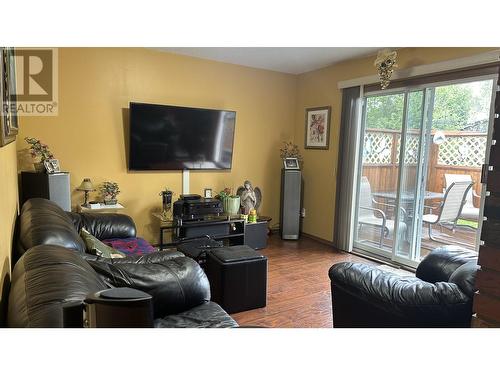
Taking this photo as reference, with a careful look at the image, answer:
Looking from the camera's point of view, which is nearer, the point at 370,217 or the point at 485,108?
the point at 485,108

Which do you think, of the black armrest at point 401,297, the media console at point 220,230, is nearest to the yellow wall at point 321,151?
the media console at point 220,230

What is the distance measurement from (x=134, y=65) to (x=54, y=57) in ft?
2.80

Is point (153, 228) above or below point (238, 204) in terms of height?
below

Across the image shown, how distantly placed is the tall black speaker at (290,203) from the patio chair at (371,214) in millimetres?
908

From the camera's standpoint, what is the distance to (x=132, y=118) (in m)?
4.07

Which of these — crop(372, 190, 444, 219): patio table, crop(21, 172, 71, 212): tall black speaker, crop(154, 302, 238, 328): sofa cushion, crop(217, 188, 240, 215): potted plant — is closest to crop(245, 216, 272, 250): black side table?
crop(217, 188, 240, 215): potted plant

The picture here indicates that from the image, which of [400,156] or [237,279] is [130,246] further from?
[400,156]

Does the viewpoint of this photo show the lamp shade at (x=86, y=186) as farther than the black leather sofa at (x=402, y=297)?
Yes

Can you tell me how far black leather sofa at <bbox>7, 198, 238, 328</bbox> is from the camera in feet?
3.80

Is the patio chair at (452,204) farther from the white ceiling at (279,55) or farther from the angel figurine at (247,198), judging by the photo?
the angel figurine at (247,198)

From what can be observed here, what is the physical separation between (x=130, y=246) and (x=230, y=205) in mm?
1695

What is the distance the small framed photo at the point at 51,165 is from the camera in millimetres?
3498
